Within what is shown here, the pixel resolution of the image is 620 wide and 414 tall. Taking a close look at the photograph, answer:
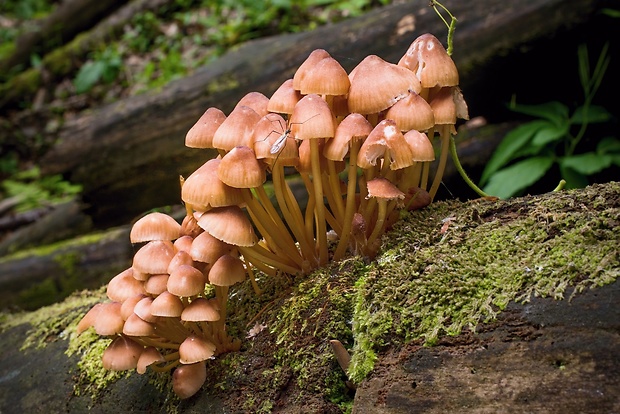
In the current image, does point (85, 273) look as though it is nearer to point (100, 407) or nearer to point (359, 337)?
point (100, 407)

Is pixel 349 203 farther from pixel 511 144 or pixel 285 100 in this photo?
pixel 511 144

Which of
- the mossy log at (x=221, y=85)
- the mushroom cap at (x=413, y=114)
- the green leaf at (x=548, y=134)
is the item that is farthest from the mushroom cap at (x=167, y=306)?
the mossy log at (x=221, y=85)

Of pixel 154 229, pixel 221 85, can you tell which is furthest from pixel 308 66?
pixel 221 85

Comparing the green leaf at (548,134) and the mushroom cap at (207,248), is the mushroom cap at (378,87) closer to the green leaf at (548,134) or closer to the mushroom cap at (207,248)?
the mushroom cap at (207,248)

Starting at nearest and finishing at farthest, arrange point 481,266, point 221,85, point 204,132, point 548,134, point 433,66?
point 481,266 < point 433,66 < point 204,132 < point 548,134 < point 221,85

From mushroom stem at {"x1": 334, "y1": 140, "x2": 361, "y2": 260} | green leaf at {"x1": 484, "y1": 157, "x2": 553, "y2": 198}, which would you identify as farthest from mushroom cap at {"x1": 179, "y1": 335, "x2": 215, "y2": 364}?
green leaf at {"x1": 484, "y1": 157, "x2": 553, "y2": 198}

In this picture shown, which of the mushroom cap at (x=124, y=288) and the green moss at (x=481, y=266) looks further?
the mushroom cap at (x=124, y=288)
